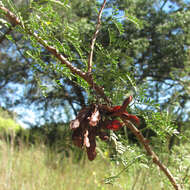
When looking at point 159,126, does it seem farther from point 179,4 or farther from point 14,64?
point 14,64

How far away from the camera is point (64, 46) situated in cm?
27

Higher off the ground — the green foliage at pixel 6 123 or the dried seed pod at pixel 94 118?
the green foliage at pixel 6 123

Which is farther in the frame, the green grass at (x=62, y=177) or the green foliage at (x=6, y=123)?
the green foliage at (x=6, y=123)

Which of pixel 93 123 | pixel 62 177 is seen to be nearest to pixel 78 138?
pixel 93 123

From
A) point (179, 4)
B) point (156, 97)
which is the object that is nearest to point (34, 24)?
point (156, 97)

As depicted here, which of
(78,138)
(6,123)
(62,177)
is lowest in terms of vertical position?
(62,177)

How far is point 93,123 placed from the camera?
0.73 feet

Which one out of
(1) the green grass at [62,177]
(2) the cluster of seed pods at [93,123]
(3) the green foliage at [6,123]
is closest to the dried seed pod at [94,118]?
(2) the cluster of seed pods at [93,123]

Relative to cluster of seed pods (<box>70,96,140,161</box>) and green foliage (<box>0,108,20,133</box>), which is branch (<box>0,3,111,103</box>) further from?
green foliage (<box>0,108,20,133</box>)

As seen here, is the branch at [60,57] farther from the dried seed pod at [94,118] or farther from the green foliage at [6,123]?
the green foliage at [6,123]

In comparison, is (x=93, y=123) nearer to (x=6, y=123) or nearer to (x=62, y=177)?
(x=62, y=177)

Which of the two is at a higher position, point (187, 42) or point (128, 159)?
point (187, 42)

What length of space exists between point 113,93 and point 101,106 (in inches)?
1.6

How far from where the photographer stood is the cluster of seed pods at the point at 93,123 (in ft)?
0.75
